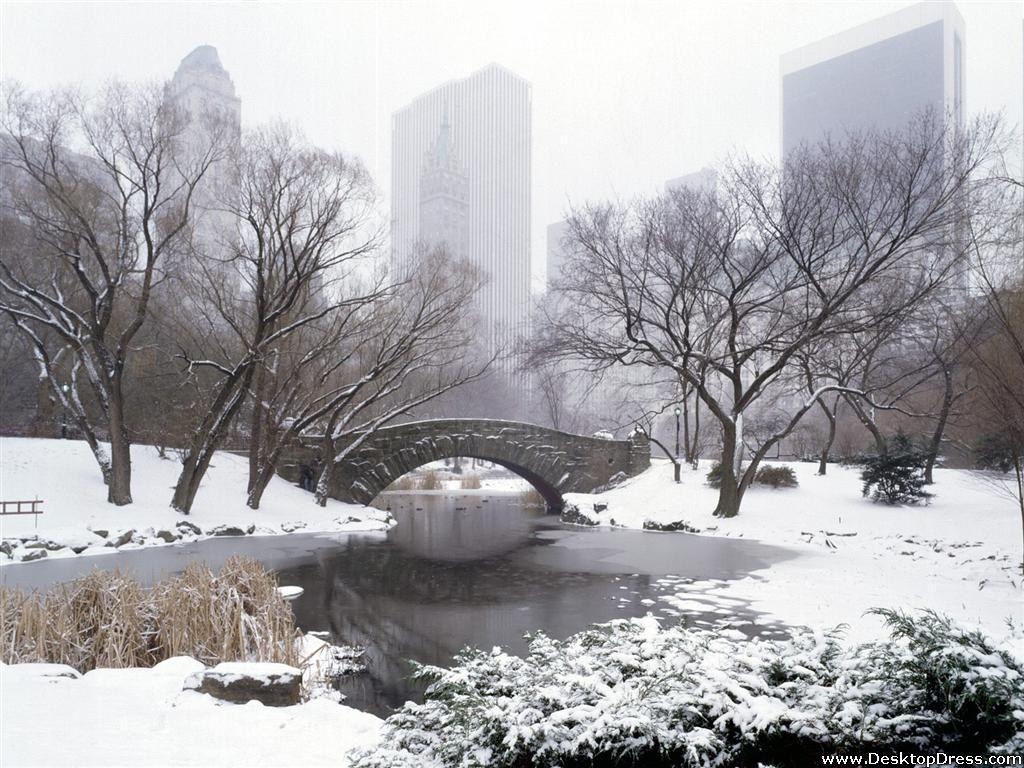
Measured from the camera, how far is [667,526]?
17359mm

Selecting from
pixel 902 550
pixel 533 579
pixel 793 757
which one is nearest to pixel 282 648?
pixel 793 757

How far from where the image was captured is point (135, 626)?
5.89 metres

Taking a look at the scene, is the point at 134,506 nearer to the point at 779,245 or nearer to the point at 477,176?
the point at 779,245

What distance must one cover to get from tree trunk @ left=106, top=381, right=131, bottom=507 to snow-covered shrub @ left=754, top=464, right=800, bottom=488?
1475 cm

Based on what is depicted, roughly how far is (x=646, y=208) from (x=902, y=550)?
9.12 metres

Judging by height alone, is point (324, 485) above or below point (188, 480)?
below

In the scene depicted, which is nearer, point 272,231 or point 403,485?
point 272,231

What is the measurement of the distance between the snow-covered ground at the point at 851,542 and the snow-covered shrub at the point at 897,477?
30 cm

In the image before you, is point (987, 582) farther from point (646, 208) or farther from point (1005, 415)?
point (646, 208)

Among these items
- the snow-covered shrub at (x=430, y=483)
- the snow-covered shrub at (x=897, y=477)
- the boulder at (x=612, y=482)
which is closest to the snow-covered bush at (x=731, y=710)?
the snow-covered shrub at (x=897, y=477)

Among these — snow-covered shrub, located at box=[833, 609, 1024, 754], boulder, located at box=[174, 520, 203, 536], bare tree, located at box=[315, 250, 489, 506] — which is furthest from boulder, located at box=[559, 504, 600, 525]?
snow-covered shrub, located at box=[833, 609, 1024, 754]

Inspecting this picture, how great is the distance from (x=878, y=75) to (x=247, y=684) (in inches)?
711

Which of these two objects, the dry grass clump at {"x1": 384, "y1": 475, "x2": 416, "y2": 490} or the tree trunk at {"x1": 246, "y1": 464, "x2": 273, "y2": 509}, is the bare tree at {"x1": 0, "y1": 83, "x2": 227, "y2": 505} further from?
the dry grass clump at {"x1": 384, "y1": 475, "x2": 416, "y2": 490}

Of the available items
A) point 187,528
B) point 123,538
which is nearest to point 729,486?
point 187,528
